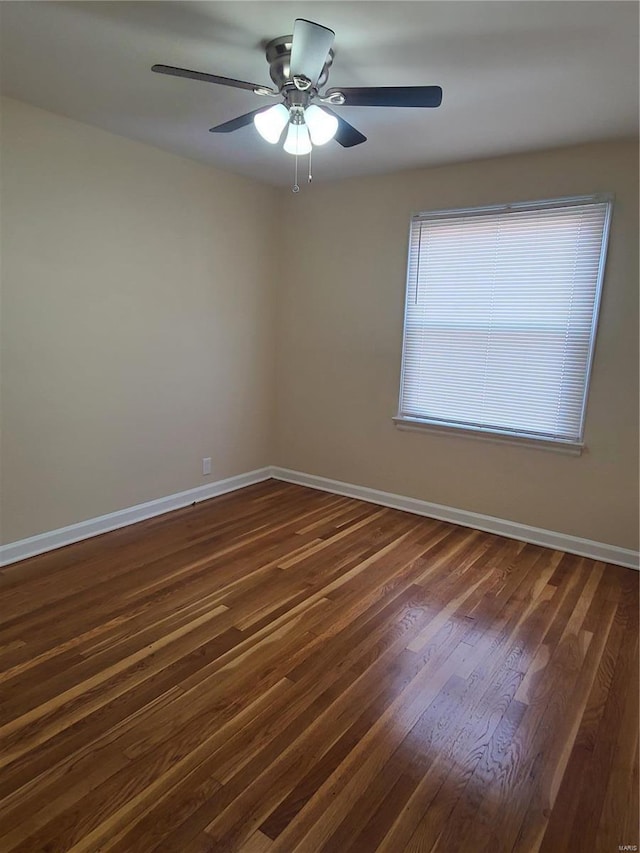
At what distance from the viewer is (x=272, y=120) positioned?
2174mm

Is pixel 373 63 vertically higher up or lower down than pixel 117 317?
higher up

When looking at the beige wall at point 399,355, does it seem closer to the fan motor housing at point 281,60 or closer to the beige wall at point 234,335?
the beige wall at point 234,335

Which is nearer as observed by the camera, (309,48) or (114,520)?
(309,48)

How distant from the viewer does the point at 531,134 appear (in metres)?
2.90

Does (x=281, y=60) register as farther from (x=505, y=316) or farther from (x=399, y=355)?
(x=399, y=355)

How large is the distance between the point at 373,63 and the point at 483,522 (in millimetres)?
2911

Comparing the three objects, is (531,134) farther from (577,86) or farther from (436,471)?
(436,471)

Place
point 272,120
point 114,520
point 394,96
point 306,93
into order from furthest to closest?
1. point 114,520
2. point 272,120
3. point 306,93
4. point 394,96

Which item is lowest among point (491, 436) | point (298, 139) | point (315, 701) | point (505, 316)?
point (315, 701)

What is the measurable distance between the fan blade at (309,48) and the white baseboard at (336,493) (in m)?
2.88

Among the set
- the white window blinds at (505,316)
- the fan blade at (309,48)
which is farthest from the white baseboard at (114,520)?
the fan blade at (309,48)

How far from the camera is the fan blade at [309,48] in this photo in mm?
1636

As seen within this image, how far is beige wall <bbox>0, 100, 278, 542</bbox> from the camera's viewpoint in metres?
2.87

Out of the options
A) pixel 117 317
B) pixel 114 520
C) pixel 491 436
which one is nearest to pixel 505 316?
pixel 491 436
